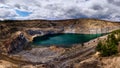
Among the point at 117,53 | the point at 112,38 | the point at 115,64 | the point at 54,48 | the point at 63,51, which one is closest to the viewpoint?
the point at 115,64

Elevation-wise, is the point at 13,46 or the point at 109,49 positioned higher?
the point at 109,49

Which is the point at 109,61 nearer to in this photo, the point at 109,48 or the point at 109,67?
the point at 109,67

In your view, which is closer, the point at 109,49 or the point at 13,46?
the point at 109,49

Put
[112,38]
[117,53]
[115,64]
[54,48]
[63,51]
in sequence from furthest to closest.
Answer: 1. [54,48]
2. [63,51]
3. [112,38]
4. [117,53]
5. [115,64]

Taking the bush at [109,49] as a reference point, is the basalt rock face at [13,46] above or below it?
below

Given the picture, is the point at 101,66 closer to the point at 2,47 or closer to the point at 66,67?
the point at 66,67

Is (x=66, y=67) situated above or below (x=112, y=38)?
below

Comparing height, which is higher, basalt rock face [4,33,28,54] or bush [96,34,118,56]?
bush [96,34,118,56]

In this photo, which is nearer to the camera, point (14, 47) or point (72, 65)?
point (72, 65)

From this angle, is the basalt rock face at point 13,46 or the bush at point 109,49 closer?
the bush at point 109,49

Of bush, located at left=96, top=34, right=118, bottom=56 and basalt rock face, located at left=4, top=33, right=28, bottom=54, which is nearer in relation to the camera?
bush, located at left=96, top=34, right=118, bottom=56

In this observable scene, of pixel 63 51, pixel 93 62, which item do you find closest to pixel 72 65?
pixel 93 62
